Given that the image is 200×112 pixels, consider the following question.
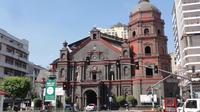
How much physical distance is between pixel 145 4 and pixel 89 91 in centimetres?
2556

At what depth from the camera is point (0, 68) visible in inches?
2335

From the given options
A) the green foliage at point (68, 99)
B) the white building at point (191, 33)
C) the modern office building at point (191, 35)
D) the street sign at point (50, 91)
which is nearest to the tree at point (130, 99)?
the modern office building at point (191, 35)

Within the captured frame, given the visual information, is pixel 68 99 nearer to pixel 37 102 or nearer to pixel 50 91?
pixel 37 102

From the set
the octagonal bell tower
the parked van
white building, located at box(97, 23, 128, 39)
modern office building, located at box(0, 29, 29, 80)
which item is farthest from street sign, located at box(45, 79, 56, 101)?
white building, located at box(97, 23, 128, 39)

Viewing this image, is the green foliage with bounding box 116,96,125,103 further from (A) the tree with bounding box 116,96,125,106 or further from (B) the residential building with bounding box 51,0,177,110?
(B) the residential building with bounding box 51,0,177,110

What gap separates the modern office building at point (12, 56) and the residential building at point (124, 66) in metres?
14.9

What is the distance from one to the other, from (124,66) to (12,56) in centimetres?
3231

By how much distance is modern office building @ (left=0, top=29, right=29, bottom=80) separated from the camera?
61094mm

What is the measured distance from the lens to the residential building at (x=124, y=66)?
52.2m

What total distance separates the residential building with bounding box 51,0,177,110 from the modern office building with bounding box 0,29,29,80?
14937 mm

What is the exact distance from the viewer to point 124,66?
181 feet

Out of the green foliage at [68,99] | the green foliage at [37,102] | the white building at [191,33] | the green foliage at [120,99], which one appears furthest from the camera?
the green foliage at [37,102]

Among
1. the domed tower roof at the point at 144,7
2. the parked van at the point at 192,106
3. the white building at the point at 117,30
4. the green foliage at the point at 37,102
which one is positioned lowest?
the green foliage at the point at 37,102

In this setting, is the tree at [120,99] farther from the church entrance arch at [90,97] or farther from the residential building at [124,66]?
the church entrance arch at [90,97]
